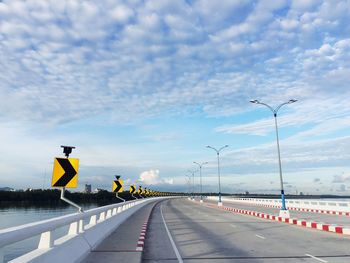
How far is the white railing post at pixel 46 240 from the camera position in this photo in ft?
23.2

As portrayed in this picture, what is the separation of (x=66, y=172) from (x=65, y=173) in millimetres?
42

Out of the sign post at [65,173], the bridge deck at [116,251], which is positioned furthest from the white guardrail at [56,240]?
the sign post at [65,173]

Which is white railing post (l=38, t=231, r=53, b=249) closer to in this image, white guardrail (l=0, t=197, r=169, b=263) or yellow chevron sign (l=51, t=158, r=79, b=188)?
white guardrail (l=0, t=197, r=169, b=263)

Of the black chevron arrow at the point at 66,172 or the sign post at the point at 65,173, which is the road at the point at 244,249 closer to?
the sign post at the point at 65,173

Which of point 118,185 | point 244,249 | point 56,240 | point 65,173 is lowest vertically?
point 244,249

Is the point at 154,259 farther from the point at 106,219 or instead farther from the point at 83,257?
the point at 106,219

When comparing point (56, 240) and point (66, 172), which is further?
point (66, 172)

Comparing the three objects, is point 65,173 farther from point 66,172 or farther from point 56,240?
point 56,240

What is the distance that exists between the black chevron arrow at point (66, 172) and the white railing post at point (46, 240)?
3624 mm

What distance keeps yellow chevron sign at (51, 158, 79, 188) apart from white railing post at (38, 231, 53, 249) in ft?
11.8

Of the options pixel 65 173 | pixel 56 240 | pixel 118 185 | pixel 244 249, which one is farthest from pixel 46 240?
pixel 118 185

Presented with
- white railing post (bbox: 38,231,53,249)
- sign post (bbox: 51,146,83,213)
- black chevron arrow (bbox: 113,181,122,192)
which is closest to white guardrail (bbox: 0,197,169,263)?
white railing post (bbox: 38,231,53,249)

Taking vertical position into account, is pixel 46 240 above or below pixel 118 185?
below

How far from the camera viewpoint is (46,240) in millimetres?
7117
